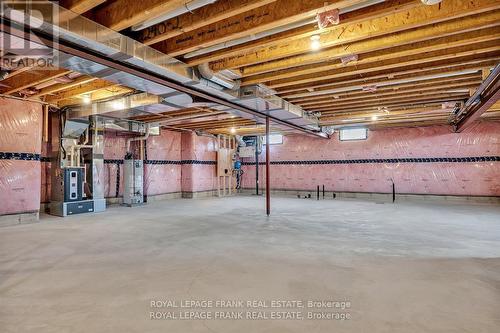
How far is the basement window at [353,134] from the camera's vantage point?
10.2 metres

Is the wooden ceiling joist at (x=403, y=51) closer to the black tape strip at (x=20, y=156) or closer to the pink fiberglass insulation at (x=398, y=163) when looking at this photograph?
the black tape strip at (x=20, y=156)

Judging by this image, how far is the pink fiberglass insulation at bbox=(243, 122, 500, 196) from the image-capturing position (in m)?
Answer: 8.47

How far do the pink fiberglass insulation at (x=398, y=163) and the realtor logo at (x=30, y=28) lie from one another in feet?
30.6

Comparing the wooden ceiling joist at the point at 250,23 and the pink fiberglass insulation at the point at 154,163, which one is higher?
the wooden ceiling joist at the point at 250,23

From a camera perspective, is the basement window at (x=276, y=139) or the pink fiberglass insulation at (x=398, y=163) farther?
the basement window at (x=276, y=139)

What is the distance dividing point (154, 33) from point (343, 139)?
8.69 m

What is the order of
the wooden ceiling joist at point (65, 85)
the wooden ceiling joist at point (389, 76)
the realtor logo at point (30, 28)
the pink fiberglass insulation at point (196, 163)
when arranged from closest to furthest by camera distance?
the realtor logo at point (30, 28) → the wooden ceiling joist at point (389, 76) → the wooden ceiling joist at point (65, 85) → the pink fiberglass insulation at point (196, 163)

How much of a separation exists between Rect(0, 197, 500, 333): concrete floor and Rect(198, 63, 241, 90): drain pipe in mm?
2340

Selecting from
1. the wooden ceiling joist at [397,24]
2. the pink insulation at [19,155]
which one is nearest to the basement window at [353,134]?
the wooden ceiling joist at [397,24]

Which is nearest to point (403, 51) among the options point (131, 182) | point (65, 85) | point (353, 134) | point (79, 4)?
point (79, 4)

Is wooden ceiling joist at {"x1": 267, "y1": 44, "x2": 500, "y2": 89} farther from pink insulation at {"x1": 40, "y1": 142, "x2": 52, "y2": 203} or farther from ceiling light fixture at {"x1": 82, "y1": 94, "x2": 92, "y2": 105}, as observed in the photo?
pink insulation at {"x1": 40, "y1": 142, "x2": 52, "y2": 203}

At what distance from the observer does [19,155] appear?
5684 millimetres

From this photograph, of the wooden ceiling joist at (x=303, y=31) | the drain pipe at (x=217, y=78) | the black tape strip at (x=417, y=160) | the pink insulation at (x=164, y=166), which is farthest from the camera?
the pink insulation at (x=164, y=166)

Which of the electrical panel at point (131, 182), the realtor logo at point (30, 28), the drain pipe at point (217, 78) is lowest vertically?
the electrical panel at point (131, 182)
